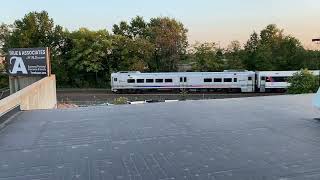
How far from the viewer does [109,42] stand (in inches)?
1892

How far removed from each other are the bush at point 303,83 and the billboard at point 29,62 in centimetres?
2025

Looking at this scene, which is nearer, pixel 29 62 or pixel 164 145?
pixel 164 145

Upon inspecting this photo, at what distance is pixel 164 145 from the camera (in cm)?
579

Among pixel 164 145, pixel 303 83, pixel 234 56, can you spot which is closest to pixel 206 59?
pixel 234 56

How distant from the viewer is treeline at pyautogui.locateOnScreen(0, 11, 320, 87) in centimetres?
4897

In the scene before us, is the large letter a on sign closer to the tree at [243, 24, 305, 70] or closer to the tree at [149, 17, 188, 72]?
the tree at [149, 17, 188, 72]

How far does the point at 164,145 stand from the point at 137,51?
44.6 m

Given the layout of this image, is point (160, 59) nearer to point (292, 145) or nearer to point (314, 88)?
point (314, 88)

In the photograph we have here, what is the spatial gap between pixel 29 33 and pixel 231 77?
1007 inches

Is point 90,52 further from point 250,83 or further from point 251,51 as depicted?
point 251,51

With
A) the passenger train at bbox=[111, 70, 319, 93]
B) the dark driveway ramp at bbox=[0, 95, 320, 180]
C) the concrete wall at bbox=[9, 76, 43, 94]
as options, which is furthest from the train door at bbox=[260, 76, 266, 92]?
the dark driveway ramp at bbox=[0, 95, 320, 180]

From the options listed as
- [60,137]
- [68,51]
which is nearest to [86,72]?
[68,51]

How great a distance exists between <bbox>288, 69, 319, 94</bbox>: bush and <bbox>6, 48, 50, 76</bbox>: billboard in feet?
66.4

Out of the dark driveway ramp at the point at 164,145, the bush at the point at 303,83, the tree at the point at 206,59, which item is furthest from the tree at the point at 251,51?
the dark driveway ramp at the point at 164,145
